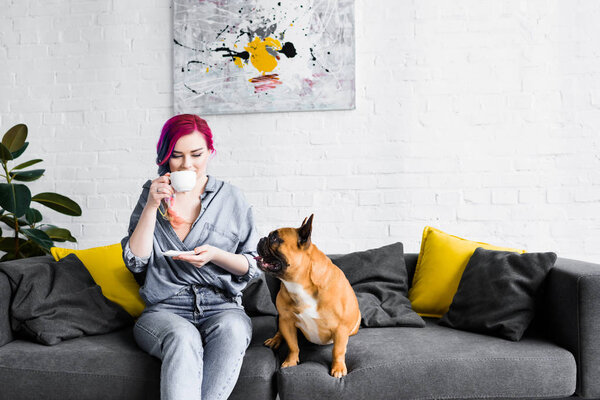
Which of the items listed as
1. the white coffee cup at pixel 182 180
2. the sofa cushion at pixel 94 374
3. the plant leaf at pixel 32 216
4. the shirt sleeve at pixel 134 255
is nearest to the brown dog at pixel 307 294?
the sofa cushion at pixel 94 374

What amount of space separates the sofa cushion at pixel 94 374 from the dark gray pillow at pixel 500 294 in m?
0.81

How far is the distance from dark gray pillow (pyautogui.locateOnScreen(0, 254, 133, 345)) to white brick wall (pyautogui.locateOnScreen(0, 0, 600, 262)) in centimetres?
89

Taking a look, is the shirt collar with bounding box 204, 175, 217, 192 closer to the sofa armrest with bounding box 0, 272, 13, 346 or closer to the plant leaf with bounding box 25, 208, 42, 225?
the sofa armrest with bounding box 0, 272, 13, 346

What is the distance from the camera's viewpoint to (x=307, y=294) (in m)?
1.67

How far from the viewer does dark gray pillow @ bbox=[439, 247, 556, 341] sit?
1.85 meters

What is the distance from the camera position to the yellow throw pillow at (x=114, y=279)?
2.08 metres

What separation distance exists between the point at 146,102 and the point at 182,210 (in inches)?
48.9

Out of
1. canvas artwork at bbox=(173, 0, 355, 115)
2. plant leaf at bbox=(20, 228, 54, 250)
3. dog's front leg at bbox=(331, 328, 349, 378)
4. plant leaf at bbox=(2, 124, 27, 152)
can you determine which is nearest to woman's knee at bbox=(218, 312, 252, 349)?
dog's front leg at bbox=(331, 328, 349, 378)

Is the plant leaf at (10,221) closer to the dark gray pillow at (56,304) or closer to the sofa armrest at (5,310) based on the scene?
the dark gray pillow at (56,304)

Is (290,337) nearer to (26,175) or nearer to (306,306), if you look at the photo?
(306,306)

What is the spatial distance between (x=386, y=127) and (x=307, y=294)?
4.41 ft

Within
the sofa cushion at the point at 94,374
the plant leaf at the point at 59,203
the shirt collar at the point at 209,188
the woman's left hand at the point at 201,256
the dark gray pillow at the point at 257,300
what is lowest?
the sofa cushion at the point at 94,374

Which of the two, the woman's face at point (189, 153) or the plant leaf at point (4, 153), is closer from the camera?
the woman's face at point (189, 153)

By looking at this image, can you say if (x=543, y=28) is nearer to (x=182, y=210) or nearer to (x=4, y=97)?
(x=182, y=210)
